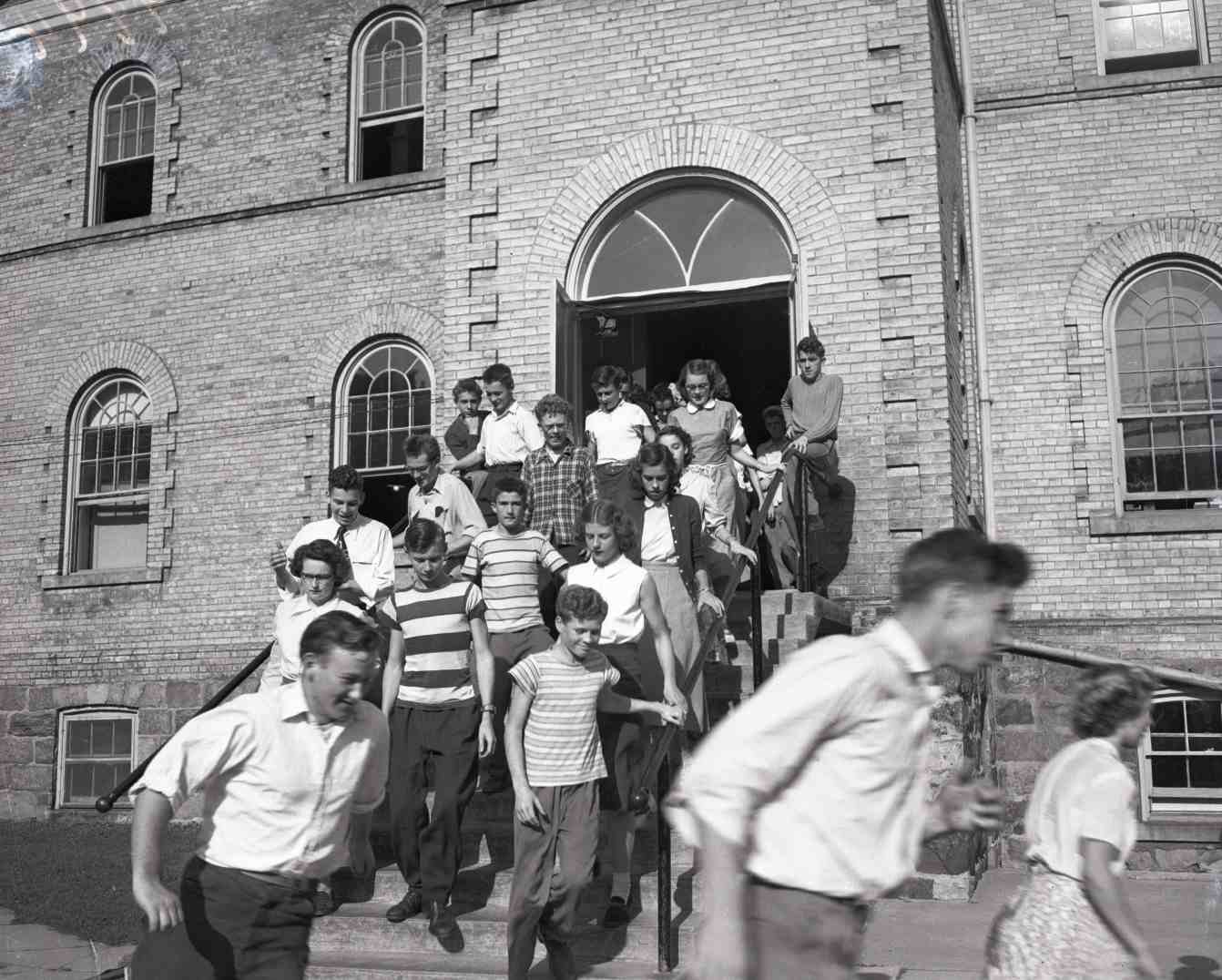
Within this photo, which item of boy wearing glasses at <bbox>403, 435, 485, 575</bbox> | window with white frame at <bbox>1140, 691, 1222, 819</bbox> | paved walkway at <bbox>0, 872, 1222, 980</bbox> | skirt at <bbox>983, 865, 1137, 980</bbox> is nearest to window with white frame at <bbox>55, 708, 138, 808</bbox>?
paved walkway at <bbox>0, 872, 1222, 980</bbox>

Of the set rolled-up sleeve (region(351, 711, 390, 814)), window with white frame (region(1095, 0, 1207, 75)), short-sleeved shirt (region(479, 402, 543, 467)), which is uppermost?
window with white frame (region(1095, 0, 1207, 75))

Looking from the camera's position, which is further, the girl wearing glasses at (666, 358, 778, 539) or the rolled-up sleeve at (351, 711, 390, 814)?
the girl wearing glasses at (666, 358, 778, 539)

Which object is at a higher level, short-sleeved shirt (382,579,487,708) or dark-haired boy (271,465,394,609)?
dark-haired boy (271,465,394,609)

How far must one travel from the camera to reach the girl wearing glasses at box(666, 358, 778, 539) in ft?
29.6

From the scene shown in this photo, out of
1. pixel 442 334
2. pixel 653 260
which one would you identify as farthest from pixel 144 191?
pixel 653 260

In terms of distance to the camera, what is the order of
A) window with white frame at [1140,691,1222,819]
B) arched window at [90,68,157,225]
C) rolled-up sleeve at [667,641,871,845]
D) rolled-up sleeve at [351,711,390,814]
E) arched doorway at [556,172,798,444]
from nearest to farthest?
rolled-up sleeve at [667,641,871,845] < rolled-up sleeve at [351,711,390,814] < window with white frame at [1140,691,1222,819] < arched doorway at [556,172,798,444] < arched window at [90,68,157,225]

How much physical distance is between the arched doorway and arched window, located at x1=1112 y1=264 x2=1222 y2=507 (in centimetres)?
334

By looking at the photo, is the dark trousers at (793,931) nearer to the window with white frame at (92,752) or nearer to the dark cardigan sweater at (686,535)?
the dark cardigan sweater at (686,535)

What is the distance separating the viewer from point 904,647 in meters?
2.55

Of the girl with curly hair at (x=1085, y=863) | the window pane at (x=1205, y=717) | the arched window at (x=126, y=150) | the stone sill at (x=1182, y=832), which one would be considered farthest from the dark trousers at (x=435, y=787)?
the arched window at (x=126, y=150)

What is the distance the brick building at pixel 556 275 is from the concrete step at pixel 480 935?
293cm

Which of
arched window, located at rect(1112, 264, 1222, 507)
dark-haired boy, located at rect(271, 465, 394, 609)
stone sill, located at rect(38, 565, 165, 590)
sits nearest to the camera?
dark-haired boy, located at rect(271, 465, 394, 609)

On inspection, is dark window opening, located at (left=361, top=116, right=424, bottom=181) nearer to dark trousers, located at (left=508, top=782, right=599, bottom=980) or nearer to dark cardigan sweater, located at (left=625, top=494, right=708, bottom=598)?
dark cardigan sweater, located at (left=625, top=494, right=708, bottom=598)

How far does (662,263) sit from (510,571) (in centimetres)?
496
